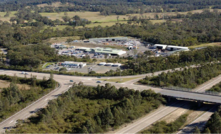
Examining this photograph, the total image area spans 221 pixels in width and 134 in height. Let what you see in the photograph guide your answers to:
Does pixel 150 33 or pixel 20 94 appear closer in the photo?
pixel 20 94

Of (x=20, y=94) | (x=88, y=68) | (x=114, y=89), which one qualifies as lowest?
(x=20, y=94)

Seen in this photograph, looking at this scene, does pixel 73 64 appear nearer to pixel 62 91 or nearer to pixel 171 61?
pixel 62 91

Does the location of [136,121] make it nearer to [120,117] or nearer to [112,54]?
[120,117]

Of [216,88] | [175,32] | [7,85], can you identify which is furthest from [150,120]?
[175,32]

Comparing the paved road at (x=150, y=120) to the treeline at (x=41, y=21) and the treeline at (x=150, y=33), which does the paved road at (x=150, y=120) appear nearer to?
the treeline at (x=150, y=33)

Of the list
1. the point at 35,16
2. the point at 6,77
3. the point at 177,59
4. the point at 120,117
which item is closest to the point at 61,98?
the point at 120,117

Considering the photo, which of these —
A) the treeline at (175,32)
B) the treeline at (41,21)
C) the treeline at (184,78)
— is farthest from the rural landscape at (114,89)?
the treeline at (41,21)

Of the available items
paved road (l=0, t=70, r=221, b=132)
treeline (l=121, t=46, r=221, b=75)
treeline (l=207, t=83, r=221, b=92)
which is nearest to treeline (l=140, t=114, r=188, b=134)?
paved road (l=0, t=70, r=221, b=132)
